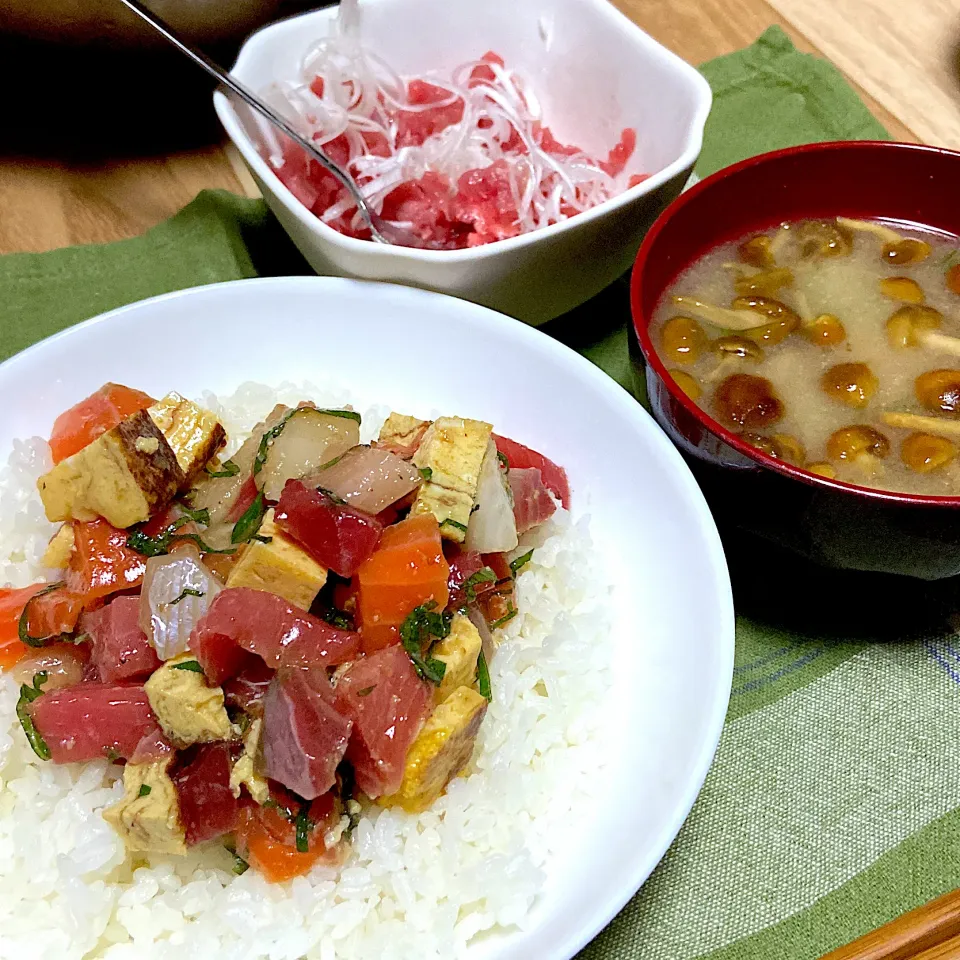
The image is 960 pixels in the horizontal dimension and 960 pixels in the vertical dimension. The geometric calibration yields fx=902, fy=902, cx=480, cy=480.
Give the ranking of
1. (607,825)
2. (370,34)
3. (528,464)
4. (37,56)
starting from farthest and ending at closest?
1. (37,56)
2. (370,34)
3. (528,464)
4. (607,825)

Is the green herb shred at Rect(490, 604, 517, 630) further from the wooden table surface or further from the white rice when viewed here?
the wooden table surface

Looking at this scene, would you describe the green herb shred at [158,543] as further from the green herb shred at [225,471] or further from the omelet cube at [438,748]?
the omelet cube at [438,748]

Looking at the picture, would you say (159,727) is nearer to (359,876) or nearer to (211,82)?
(359,876)

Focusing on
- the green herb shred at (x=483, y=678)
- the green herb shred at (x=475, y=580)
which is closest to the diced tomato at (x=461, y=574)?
the green herb shred at (x=475, y=580)

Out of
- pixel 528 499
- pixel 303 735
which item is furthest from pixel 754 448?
pixel 303 735

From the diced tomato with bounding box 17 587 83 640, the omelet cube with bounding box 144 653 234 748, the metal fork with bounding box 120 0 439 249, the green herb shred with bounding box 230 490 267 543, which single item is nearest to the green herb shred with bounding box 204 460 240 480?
the green herb shred with bounding box 230 490 267 543

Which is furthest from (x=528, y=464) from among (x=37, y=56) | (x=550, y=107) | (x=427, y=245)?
(x=37, y=56)
